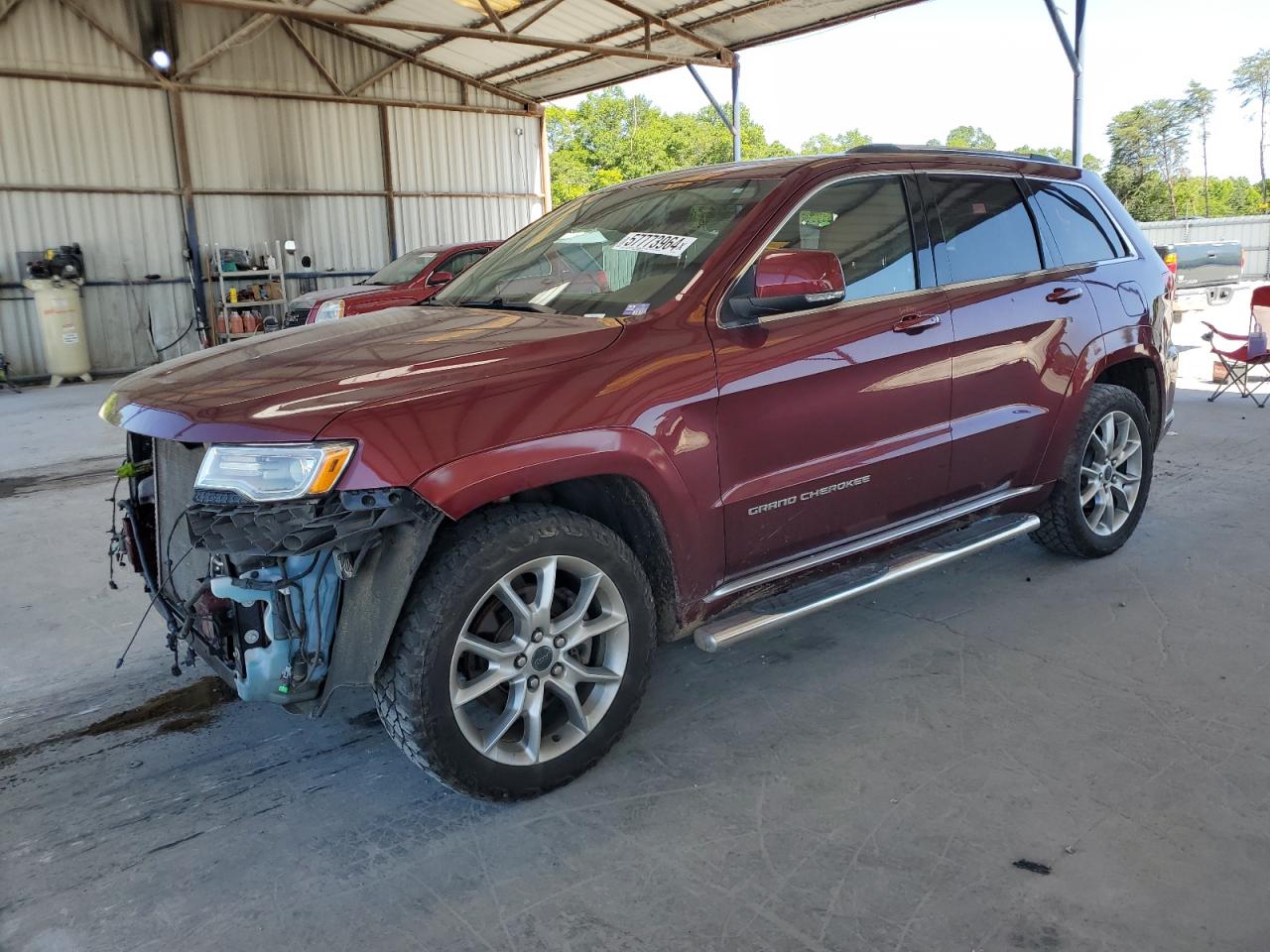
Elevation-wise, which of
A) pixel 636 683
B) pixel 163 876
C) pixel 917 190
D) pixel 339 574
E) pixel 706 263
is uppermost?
pixel 917 190

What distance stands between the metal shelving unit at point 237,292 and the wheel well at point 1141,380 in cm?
1386

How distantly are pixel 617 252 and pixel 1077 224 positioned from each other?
2.25m

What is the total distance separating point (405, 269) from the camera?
1223 cm

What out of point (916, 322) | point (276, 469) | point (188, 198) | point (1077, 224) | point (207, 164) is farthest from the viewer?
point (207, 164)

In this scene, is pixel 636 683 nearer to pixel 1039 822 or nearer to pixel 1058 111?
pixel 1039 822

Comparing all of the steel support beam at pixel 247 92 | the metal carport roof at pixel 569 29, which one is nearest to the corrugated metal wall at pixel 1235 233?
the metal carport roof at pixel 569 29

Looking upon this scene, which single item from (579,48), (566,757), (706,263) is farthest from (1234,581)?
(579,48)

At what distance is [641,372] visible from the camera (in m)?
2.72

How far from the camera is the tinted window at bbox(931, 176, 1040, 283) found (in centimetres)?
365

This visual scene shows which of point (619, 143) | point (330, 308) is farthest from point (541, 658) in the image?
point (619, 143)

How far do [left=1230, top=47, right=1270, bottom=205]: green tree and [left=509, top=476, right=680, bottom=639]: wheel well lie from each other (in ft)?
220

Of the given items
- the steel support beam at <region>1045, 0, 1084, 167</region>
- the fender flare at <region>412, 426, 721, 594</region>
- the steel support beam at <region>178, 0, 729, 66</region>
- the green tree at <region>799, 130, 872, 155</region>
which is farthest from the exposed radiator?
the green tree at <region>799, 130, 872, 155</region>

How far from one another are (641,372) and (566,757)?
112 cm

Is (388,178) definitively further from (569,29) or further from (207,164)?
(569,29)
